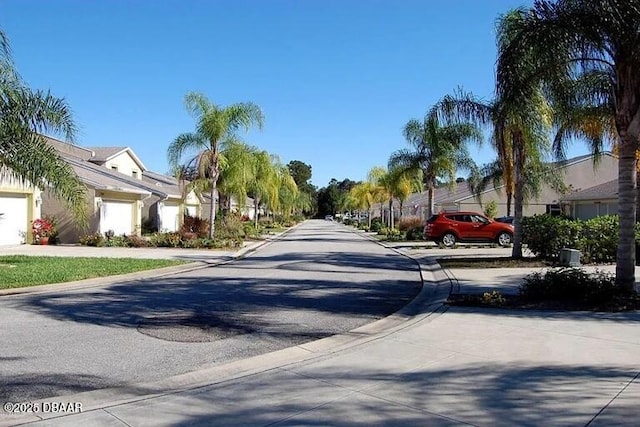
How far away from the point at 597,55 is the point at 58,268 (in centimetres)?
1366

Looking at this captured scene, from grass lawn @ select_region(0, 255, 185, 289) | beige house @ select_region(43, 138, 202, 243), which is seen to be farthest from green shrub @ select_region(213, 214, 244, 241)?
grass lawn @ select_region(0, 255, 185, 289)

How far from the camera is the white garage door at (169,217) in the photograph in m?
36.6

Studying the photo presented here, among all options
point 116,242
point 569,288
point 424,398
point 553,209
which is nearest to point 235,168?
point 116,242

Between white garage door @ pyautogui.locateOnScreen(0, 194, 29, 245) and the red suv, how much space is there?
18.6 metres

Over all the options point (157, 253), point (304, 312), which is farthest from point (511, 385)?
point (157, 253)

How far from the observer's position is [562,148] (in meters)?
16.8

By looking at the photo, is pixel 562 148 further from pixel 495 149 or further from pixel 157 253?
pixel 157 253

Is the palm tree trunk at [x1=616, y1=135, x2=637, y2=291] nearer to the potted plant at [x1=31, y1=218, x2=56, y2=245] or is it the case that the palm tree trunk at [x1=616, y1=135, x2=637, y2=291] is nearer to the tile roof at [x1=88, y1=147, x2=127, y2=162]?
the potted plant at [x1=31, y1=218, x2=56, y2=245]

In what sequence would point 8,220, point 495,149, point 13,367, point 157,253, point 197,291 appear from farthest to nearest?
point 8,220 → point 157,253 → point 495,149 → point 197,291 → point 13,367

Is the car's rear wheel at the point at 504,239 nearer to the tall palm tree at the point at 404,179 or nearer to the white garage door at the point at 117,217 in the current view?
the tall palm tree at the point at 404,179

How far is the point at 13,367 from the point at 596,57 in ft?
35.6

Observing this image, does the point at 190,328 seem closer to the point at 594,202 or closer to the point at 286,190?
the point at 594,202

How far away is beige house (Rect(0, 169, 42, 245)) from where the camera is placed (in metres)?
23.1

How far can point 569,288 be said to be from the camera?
33.3ft
